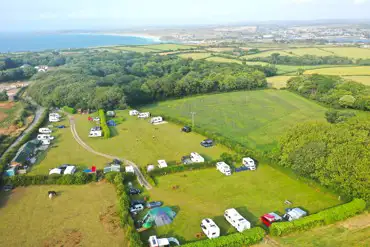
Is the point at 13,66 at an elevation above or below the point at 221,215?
above

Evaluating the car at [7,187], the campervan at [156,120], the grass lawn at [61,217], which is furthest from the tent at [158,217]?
the campervan at [156,120]

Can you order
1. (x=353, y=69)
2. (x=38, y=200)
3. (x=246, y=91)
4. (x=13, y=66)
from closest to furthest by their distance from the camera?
(x=38, y=200)
(x=246, y=91)
(x=353, y=69)
(x=13, y=66)

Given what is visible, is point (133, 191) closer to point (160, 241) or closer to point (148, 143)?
point (160, 241)

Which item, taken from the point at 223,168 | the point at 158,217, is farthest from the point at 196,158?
the point at 158,217

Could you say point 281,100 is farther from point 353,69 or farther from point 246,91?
point 353,69

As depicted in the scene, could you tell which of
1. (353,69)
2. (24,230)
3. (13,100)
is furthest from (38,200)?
(353,69)

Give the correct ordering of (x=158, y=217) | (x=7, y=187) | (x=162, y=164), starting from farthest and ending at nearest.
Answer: (x=162, y=164), (x=7, y=187), (x=158, y=217)
